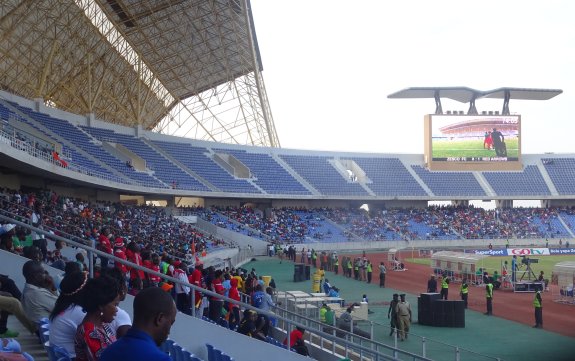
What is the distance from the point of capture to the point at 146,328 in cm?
323

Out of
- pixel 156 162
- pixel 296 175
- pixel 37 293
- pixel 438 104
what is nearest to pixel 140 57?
pixel 156 162

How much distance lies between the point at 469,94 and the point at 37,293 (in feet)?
180

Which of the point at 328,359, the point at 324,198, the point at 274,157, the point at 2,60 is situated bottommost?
the point at 328,359

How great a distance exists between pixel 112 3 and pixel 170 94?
19.7 metres

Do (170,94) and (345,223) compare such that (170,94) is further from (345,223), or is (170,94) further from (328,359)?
Answer: (328,359)

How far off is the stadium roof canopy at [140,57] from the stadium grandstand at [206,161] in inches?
6.1

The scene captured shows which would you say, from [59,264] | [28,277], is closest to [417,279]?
[59,264]

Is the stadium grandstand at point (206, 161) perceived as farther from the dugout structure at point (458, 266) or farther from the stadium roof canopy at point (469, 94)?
the dugout structure at point (458, 266)

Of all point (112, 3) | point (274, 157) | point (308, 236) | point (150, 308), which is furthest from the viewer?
point (274, 157)

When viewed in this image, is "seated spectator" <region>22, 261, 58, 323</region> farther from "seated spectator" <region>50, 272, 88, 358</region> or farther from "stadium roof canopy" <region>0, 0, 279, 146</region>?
"stadium roof canopy" <region>0, 0, 279, 146</region>

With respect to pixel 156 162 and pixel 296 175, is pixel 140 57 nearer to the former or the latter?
pixel 156 162

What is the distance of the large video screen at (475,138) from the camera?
56531mm

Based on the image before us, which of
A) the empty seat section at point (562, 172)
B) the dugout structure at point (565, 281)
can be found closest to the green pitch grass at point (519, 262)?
the dugout structure at point (565, 281)

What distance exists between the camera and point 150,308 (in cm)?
324
